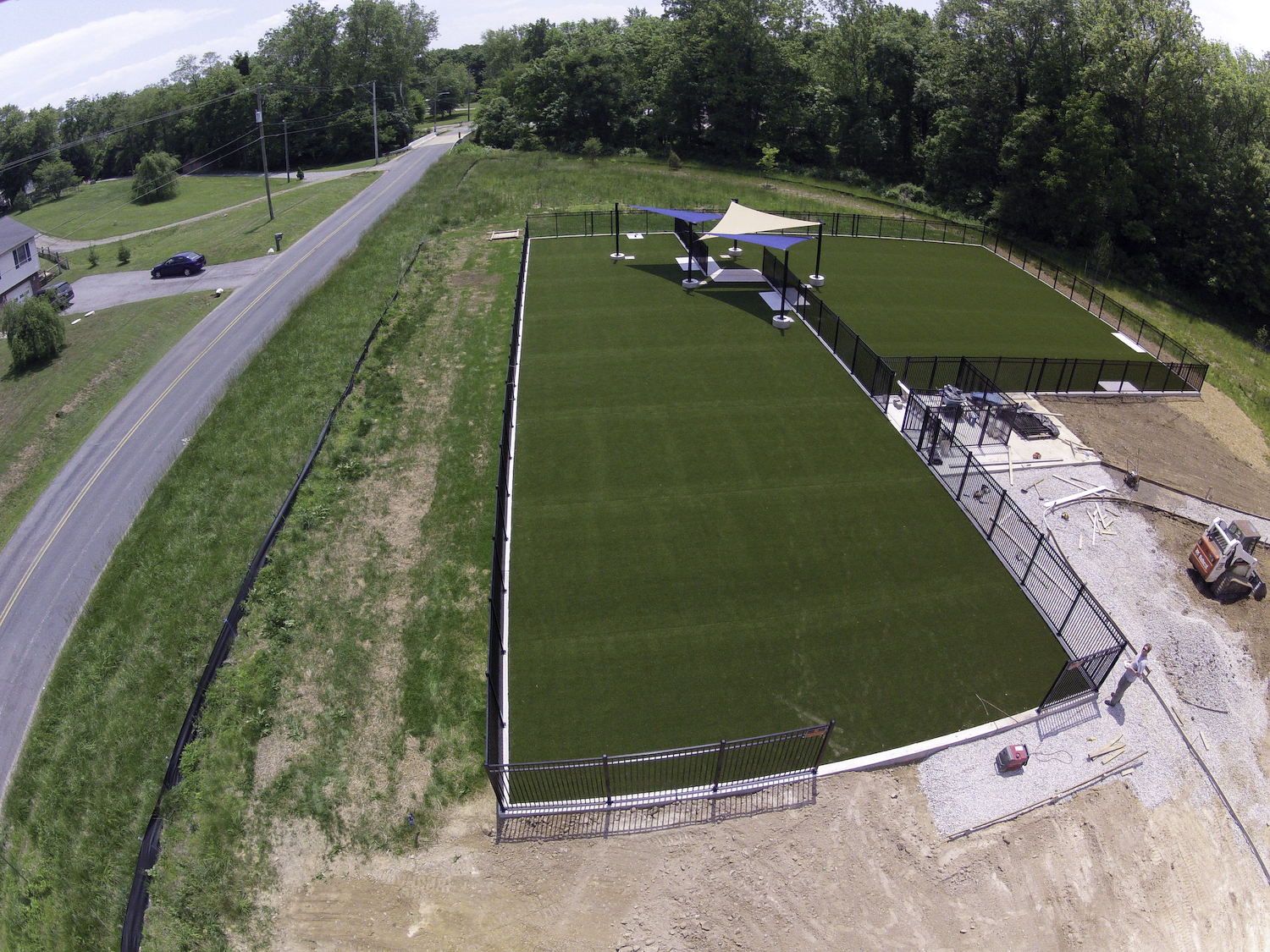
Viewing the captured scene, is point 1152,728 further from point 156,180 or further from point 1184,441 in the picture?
point 156,180

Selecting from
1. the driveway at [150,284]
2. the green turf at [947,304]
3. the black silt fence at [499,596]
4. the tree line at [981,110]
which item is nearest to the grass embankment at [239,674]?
the black silt fence at [499,596]

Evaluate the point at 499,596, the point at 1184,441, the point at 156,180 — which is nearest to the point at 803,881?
the point at 499,596

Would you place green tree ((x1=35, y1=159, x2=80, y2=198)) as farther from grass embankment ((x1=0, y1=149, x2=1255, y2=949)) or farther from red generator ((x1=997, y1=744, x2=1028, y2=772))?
red generator ((x1=997, y1=744, x2=1028, y2=772))

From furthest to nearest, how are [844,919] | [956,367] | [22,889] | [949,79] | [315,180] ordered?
1. [315,180]
2. [949,79]
3. [956,367]
4. [22,889]
5. [844,919]

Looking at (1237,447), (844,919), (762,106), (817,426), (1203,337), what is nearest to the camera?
(844,919)

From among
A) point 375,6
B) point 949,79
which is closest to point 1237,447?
point 949,79

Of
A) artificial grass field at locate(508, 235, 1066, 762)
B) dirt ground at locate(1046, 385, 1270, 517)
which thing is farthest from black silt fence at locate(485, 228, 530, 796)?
dirt ground at locate(1046, 385, 1270, 517)

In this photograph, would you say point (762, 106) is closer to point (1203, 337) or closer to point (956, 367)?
point (1203, 337)
